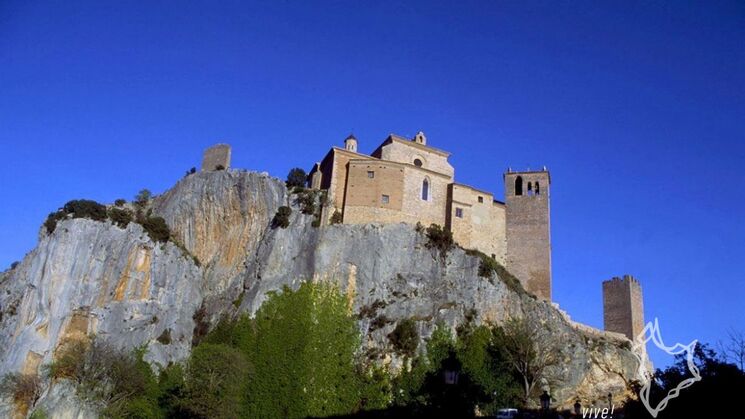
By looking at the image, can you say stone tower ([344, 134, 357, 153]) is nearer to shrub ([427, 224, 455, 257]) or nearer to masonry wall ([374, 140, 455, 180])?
masonry wall ([374, 140, 455, 180])

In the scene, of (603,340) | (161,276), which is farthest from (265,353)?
(603,340)

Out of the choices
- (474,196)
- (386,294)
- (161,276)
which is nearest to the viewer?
(386,294)

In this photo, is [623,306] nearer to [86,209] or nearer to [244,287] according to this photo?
[244,287]

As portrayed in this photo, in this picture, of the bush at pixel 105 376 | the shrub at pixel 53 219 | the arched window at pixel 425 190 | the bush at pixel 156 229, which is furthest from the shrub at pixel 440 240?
the shrub at pixel 53 219

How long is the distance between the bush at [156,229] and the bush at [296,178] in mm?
11513

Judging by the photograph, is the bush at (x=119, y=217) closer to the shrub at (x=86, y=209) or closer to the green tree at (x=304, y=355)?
the shrub at (x=86, y=209)

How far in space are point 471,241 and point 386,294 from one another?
35.6 ft

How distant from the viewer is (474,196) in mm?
59500

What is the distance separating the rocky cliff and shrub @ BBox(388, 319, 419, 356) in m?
0.75

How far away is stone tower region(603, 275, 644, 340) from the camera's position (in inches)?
2381

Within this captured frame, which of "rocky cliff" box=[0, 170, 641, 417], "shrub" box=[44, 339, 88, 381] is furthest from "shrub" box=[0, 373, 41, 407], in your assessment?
"shrub" box=[44, 339, 88, 381]

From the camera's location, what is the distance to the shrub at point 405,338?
4744 cm

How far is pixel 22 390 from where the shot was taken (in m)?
47.1

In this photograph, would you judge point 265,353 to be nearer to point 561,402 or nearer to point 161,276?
point 161,276
